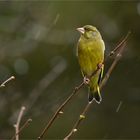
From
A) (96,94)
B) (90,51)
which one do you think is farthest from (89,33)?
(96,94)

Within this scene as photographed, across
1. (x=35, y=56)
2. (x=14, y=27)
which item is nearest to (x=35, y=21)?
(x=14, y=27)

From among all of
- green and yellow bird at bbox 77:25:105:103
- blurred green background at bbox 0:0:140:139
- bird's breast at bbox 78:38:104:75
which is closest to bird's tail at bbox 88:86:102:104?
green and yellow bird at bbox 77:25:105:103

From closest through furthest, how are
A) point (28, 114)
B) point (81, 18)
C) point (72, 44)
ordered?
point (28, 114)
point (72, 44)
point (81, 18)

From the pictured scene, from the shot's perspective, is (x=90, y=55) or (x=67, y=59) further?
(x=67, y=59)

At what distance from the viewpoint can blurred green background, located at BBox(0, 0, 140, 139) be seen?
10789 millimetres

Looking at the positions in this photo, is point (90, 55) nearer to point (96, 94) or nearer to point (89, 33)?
point (89, 33)

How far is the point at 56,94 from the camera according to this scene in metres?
10.7

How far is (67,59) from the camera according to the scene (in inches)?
469

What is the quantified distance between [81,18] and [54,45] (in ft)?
2.54

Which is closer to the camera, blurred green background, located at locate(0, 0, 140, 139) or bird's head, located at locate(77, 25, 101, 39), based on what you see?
bird's head, located at locate(77, 25, 101, 39)

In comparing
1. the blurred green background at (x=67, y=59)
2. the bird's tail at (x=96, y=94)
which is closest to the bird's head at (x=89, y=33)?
the bird's tail at (x=96, y=94)

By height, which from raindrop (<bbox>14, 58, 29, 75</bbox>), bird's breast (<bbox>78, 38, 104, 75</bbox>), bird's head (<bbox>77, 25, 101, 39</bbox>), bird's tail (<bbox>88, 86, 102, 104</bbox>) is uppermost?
bird's head (<bbox>77, 25, 101, 39</bbox>)

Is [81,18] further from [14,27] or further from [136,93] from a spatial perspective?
[14,27]

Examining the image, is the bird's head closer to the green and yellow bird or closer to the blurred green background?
the green and yellow bird
